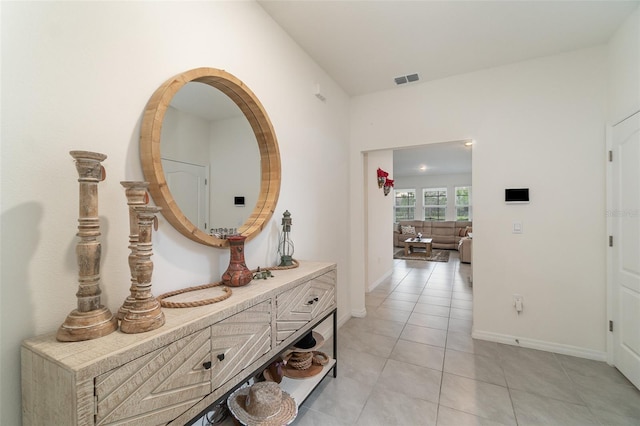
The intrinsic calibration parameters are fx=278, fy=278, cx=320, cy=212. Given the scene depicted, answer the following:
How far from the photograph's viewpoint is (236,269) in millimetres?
1473

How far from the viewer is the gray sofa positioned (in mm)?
9016

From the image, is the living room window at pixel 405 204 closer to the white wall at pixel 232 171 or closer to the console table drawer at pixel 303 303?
the console table drawer at pixel 303 303

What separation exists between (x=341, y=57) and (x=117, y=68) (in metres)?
2.03

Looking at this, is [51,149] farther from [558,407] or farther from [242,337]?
[558,407]

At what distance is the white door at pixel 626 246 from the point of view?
80.2 inches

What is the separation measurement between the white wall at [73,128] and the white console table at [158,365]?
17 centimetres

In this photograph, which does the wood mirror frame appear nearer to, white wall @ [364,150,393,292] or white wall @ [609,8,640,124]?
white wall @ [364,150,393,292]

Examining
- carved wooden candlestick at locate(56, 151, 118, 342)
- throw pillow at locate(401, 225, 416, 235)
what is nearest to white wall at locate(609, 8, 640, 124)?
carved wooden candlestick at locate(56, 151, 118, 342)

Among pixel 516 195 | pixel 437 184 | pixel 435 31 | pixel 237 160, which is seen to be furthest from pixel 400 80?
pixel 437 184

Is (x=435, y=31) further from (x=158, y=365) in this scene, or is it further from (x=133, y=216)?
(x=158, y=365)

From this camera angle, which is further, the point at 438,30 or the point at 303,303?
the point at 438,30

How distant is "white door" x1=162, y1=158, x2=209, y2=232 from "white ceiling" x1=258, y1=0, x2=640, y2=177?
138 cm

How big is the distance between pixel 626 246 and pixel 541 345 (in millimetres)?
1132

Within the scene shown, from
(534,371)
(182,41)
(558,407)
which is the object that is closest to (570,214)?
(534,371)
